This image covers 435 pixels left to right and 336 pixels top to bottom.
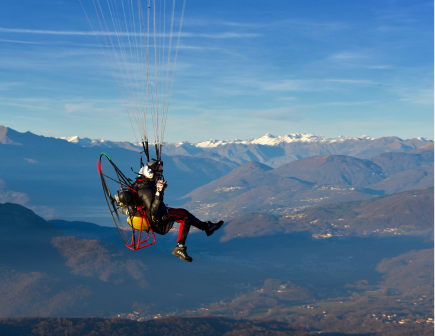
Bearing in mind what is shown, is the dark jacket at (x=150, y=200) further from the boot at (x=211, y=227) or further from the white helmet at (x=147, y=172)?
the boot at (x=211, y=227)

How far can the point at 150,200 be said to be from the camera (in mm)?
18516

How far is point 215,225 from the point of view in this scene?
21328 millimetres

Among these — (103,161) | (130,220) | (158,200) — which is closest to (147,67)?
(103,161)

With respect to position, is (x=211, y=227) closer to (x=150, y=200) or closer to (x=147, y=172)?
Result: (x=150, y=200)

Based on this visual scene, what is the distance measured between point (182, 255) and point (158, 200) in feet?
11.3

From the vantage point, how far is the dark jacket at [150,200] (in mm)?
18438

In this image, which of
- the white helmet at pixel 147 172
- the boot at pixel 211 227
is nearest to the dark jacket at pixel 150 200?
the white helmet at pixel 147 172

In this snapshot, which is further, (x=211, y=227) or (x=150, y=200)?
(x=211, y=227)

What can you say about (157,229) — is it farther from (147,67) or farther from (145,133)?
(147,67)

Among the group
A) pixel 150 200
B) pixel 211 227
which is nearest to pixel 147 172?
pixel 150 200

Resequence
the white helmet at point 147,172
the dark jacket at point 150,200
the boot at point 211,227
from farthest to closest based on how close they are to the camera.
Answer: the boot at point 211,227 < the dark jacket at point 150,200 < the white helmet at point 147,172

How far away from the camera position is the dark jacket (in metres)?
18.4

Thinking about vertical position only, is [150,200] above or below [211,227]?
above

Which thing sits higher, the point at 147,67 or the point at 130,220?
the point at 147,67
